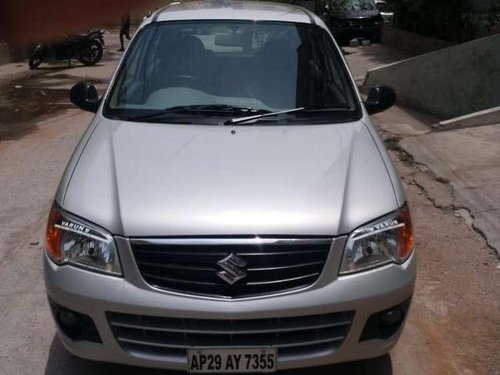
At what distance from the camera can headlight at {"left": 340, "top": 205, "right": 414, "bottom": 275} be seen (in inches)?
111

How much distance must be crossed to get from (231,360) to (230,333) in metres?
0.12

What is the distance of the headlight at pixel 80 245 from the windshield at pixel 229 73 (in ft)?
3.43

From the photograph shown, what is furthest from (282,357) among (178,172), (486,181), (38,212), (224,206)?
(486,181)

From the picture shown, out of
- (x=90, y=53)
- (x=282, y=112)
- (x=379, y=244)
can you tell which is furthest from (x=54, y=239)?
(x=90, y=53)

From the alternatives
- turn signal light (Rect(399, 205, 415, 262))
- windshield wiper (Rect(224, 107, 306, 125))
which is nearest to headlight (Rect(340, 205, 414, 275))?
turn signal light (Rect(399, 205, 415, 262))

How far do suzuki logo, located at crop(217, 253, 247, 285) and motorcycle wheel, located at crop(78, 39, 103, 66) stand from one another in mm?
13664

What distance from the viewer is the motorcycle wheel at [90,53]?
15.6 m

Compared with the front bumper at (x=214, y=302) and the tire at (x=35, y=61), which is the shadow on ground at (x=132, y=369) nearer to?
the front bumper at (x=214, y=302)

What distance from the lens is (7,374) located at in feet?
10.6

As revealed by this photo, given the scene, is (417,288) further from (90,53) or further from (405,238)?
(90,53)

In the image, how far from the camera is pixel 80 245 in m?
2.88

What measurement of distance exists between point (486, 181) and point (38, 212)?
386 centimetres

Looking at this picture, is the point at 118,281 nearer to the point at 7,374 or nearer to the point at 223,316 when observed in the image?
the point at 223,316

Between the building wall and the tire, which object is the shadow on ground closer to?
the building wall
